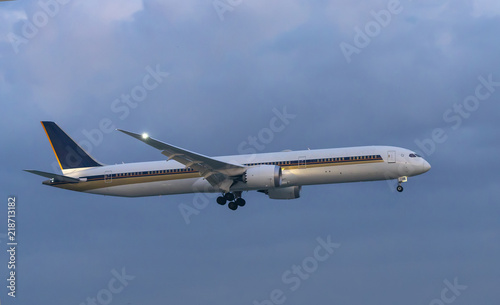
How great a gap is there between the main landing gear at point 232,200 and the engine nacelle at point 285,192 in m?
3.41

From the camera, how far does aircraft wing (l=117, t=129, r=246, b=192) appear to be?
52.9 metres

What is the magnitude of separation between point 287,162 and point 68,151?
2487 centimetres

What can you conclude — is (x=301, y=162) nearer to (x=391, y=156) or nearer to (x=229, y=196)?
(x=391, y=156)

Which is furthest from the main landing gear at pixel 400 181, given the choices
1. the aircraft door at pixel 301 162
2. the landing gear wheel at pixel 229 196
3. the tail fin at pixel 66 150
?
the tail fin at pixel 66 150

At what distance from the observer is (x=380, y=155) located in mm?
53406

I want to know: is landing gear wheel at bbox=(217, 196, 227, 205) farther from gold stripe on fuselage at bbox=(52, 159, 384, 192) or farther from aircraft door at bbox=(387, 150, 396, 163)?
aircraft door at bbox=(387, 150, 396, 163)

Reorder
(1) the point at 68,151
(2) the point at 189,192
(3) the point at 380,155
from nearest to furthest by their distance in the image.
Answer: (3) the point at 380,155 < (2) the point at 189,192 < (1) the point at 68,151

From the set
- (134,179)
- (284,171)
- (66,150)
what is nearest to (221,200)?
(284,171)

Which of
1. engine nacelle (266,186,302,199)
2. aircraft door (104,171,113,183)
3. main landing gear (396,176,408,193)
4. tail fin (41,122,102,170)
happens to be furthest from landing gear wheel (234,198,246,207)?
tail fin (41,122,102,170)

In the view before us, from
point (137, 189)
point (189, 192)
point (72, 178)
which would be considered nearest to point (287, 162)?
point (189, 192)

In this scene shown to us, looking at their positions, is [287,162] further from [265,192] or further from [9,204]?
[9,204]

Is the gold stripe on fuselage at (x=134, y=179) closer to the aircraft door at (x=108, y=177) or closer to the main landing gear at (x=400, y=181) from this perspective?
the aircraft door at (x=108, y=177)

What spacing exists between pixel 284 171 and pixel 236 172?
4184 millimetres

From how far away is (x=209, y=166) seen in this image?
55.2 metres
